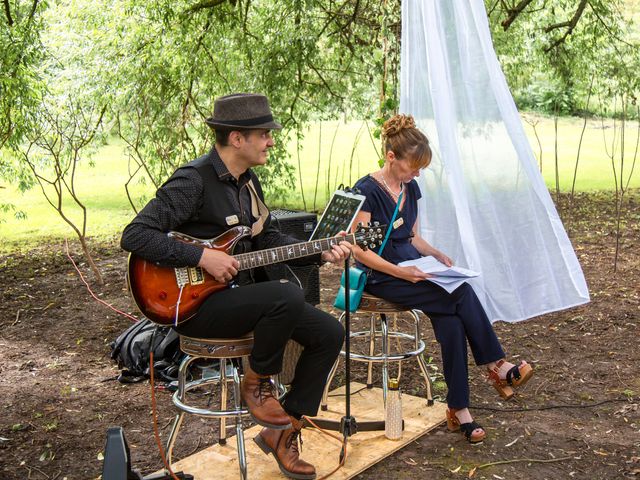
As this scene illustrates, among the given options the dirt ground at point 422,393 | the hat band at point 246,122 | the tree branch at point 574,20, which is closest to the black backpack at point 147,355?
the dirt ground at point 422,393

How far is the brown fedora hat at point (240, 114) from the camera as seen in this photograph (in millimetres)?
3219

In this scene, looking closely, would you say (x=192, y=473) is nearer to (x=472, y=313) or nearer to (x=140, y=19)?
(x=472, y=313)

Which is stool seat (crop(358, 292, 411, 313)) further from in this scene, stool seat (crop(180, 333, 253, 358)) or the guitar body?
the guitar body

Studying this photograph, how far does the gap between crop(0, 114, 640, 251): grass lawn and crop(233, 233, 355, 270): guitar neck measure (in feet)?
13.1

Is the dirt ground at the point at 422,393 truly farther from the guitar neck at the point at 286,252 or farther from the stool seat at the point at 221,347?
the guitar neck at the point at 286,252

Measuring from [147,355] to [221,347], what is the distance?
1707mm

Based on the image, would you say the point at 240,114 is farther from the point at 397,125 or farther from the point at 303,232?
the point at 303,232

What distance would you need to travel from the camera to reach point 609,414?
3.97 m

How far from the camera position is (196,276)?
308cm

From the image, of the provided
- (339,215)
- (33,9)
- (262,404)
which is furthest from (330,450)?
(33,9)

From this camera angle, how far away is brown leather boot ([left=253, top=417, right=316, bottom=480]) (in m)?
3.23

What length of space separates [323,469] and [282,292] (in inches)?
33.0

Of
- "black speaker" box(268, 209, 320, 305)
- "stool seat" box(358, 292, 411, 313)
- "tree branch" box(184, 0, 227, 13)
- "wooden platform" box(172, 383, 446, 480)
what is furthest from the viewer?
"tree branch" box(184, 0, 227, 13)

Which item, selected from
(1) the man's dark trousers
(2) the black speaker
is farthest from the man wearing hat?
(2) the black speaker
